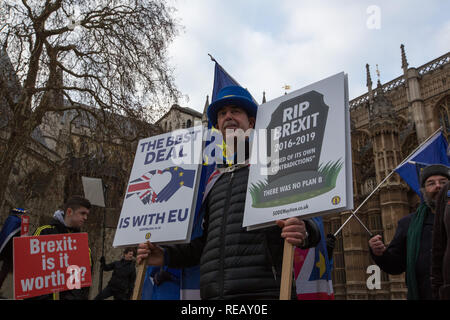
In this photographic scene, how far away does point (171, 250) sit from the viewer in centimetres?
263

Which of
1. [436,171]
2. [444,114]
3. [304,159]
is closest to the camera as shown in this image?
[304,159]

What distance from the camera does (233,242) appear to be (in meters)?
2.16

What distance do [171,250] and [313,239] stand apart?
1072 millimetres

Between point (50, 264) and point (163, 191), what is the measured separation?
1.45 meters

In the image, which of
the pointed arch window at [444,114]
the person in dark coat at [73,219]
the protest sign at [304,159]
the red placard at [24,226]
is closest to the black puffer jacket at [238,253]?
the protest sign at [304,159]

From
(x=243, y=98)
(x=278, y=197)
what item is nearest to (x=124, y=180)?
(x=243, y=98)

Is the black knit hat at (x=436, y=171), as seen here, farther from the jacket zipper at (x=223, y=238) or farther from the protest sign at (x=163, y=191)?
the protest sign at (x=163, y=191)

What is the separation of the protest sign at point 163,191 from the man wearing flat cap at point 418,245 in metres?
1.58

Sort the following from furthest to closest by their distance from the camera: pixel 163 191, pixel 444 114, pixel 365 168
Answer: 1. pixel 365 168
2. pixel 444 114
3. pixel 163 191

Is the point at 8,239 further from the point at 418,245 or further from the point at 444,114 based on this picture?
the point at 444,114

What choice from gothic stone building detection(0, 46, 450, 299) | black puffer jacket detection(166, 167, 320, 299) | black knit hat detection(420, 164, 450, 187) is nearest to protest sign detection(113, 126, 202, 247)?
black puffer jacket detection(166, 167, 320, 299)

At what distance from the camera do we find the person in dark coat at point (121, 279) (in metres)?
6.32

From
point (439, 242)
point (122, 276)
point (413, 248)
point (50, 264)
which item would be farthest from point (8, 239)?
point (439, 242)
